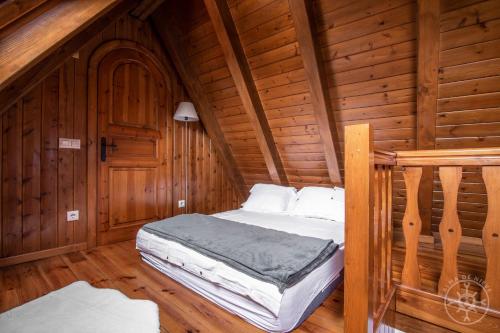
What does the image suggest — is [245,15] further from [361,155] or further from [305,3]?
[361,155]

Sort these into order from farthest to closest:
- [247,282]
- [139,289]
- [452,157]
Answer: [139,289] < [247,282] < [452,157]

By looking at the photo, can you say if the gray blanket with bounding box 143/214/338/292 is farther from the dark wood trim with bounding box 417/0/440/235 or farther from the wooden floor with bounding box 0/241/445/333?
the dark wood trim with bounding box 417/0/440/235

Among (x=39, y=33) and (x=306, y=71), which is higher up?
(x=306, y=71)

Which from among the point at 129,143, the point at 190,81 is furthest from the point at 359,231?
the point at 190,81

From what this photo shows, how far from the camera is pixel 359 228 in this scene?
3.17 ft

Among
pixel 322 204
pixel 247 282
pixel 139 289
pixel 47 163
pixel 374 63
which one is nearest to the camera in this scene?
pixel 247 282

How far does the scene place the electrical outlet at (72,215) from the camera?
2393mm

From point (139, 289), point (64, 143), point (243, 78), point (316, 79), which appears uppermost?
point (243, 78)

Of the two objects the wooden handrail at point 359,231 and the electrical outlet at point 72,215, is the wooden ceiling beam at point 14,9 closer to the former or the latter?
the wooden handrail at point 359,231

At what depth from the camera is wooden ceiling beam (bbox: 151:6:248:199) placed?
9.45 ft

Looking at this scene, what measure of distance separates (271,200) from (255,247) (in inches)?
55.2

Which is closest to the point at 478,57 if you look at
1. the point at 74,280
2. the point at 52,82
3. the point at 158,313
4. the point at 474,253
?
the point at 474,253

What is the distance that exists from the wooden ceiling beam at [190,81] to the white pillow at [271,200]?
0.88 metres

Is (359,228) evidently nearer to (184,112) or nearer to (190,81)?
(184,112)
